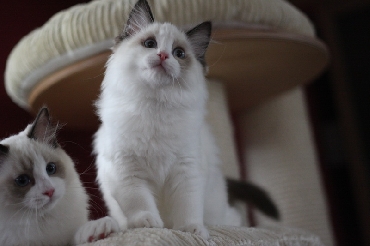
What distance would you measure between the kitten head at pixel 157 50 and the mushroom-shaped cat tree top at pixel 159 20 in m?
0.13

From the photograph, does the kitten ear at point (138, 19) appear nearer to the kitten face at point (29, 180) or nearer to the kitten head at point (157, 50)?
the kitten head at point (157, 50)

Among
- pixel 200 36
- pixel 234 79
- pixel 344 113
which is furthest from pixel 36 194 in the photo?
pixel 344 113

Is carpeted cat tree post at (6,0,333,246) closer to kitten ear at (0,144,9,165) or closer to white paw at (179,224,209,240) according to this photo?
white paw at (179,224,209,240)

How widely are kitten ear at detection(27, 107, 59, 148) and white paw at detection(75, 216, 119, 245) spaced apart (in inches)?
9.3

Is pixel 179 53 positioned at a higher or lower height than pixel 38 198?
higher

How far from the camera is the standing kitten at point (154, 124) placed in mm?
946

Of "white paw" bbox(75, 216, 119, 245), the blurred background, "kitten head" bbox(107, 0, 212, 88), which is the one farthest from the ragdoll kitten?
the blurred background

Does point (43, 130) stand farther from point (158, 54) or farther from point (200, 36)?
point (200, 36)

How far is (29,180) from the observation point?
0.86 meters

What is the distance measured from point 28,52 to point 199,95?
0.59 meters

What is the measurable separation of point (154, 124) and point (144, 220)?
22cm

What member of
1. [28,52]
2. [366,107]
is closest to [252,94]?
[28,52]

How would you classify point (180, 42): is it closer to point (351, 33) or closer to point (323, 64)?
point (323, 64)

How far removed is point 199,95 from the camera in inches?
40.7
